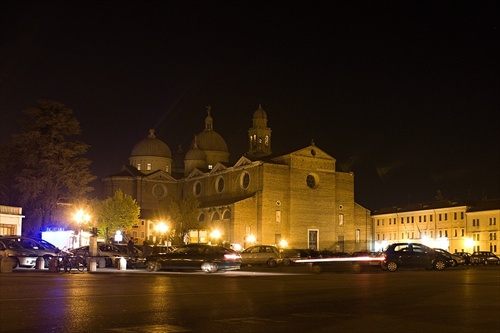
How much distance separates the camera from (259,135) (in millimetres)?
97312

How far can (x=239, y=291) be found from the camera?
18.5 meters

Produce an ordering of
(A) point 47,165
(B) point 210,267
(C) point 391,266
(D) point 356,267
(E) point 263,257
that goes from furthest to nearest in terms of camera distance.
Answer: (A) point 47,165 < (E) point 263,257 < (C) point 391,266 < (D) point 356,267 < (B) point 210,267

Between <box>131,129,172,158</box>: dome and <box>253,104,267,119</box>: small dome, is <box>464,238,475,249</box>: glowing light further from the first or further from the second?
<box>131,129,172,158</box>: dome

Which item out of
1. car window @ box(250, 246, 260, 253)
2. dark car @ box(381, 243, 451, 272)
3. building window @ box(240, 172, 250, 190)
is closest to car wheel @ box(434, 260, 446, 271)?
dark car @ box(381, 243, 451, 272)

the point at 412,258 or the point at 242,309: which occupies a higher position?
the point at 412,258

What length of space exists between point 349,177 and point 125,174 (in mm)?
31928

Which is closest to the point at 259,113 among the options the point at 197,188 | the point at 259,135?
the point at 259,135

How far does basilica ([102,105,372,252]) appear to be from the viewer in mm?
83062

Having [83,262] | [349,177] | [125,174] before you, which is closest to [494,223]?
[349,177]

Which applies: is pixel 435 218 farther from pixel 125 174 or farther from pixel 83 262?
pixel 83 262

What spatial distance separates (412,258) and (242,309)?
923 inches

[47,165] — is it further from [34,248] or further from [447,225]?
[447,225]

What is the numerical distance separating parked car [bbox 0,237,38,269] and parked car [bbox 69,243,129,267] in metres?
3.47

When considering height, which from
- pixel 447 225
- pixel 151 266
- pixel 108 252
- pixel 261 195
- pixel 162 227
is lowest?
pixel 151 266
